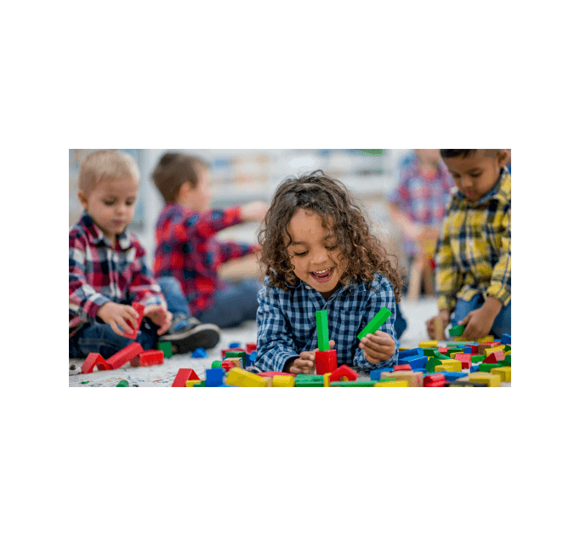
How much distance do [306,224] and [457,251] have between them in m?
0.70

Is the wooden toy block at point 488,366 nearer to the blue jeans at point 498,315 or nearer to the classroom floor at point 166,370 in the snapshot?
the classroom floor at point 166,370

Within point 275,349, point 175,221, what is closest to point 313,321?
point 275,349

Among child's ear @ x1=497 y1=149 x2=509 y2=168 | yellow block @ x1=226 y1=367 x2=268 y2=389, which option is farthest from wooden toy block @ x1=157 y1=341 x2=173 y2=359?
child's ear @ x1=497 y1=149 x2=509 y2=168

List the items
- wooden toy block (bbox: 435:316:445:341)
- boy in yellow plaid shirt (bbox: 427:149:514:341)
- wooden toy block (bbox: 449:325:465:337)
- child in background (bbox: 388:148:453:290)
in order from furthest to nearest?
child in background (bbox: 388:148:453:290), wooden toy block (bbox: 435:316:445:341), wooden toy block (bbox: 449:325:465:337), boy in yellow plaid shirt (bbox: 427:149:514:341)

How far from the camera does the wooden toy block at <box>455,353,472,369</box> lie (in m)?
Answer: 1.17

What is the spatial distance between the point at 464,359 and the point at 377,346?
11.5 inches

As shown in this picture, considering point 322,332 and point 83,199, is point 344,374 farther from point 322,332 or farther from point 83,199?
point 83,199

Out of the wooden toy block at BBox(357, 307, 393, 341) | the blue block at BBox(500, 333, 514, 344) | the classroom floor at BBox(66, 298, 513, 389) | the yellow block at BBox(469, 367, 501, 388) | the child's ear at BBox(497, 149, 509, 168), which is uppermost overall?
the child's ear at BBox(497, 149, 509, 168)

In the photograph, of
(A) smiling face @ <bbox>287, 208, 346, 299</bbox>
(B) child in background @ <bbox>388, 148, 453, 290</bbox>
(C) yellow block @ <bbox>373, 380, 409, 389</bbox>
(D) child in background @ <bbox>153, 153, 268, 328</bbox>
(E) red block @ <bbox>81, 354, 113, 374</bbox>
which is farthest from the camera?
(B) child in background @ <bbox>388, 148, 453, 290</bbox>

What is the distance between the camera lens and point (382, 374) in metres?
0.99

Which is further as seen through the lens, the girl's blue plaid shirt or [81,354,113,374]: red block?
[81,354,113,374]: red block

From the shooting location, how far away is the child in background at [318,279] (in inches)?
41.1

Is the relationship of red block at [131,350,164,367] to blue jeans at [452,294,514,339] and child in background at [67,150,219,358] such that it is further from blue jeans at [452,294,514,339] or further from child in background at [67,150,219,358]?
blue jeans at [452,294,514,339]

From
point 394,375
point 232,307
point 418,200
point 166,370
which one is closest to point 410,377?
point 394,375
